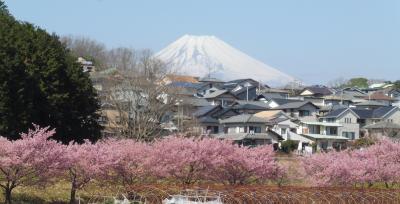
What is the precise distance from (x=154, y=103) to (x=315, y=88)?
4205 cm

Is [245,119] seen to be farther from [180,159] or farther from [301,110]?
[180,159]

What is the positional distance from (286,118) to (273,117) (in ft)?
4.47

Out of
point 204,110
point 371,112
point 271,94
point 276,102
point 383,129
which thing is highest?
point 271,94

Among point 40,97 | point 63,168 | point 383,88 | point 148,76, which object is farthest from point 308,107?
point 63,168

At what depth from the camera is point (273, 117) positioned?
178 feet

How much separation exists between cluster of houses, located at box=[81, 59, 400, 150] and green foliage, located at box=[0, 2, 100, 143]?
44.9 ft

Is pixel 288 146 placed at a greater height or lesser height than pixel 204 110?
lesser

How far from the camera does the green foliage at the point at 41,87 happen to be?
75.4ft

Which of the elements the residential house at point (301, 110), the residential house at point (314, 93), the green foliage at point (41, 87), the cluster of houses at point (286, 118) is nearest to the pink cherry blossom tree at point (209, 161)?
the green foliage at point (41, 87)

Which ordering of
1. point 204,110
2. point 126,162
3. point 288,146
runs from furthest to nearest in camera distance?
point 204,110
point 288,146
point 126,162

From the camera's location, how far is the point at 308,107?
5884cm

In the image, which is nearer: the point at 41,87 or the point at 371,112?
the point at 41,87

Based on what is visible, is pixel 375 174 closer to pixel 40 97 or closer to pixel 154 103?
pixel 40 97

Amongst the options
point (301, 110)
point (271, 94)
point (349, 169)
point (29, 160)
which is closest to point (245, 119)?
point (301, 110)
